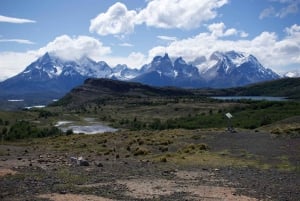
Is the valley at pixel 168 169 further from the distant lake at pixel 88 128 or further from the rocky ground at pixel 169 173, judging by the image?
the distant lake at pixel 88 128

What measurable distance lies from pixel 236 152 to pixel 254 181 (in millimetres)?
14538

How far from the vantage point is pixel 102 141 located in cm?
5581

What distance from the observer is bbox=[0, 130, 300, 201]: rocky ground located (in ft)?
81.6

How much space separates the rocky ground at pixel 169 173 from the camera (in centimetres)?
2486

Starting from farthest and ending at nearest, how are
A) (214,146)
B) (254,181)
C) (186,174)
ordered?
1. (214,146)
2. (186,174)
3. (254,181)

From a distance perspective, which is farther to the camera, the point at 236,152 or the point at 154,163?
the point at 236,152

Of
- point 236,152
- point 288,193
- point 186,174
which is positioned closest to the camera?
point 288,193

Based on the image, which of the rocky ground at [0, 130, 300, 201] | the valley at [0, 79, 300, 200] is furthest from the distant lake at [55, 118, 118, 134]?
the rocky ground at [0, 130, 300, 201]

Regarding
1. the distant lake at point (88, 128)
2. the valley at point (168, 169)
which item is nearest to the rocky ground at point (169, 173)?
the valley at point (168, 169)

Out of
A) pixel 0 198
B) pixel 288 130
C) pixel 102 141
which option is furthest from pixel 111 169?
pixel 288 130

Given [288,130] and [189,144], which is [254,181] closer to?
[189,144]

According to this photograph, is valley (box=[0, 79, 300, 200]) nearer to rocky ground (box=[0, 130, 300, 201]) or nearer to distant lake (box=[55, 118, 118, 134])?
rocky ground (box=[0, 130, 300, 201])

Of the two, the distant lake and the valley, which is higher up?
the valley

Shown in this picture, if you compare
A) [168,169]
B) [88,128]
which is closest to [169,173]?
[168,169]
